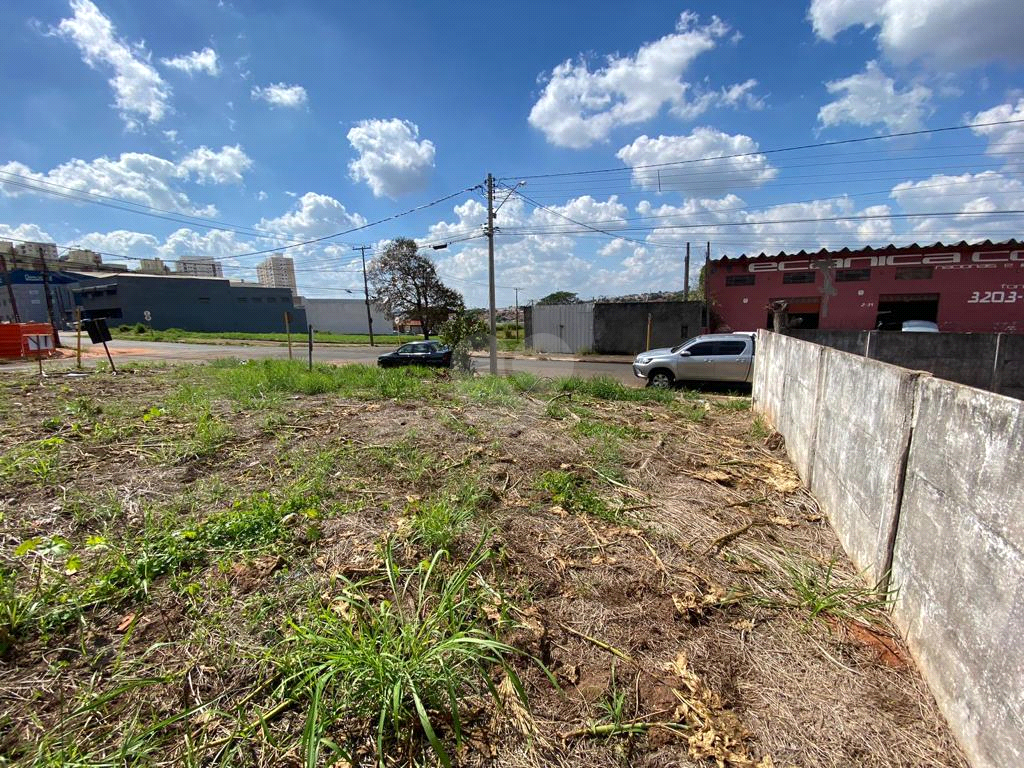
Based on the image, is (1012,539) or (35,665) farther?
(35,665)

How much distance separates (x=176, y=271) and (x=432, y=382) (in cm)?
7888

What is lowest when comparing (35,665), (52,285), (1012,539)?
(35,665)

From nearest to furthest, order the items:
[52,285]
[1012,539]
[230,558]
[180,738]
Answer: [1012,539]
[180,738]
[230,558]
[52,285]

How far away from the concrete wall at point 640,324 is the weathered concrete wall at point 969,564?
21797 mm

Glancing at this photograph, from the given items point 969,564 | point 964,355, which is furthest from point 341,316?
point 969,564

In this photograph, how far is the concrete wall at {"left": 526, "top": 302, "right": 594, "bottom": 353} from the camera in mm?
25219

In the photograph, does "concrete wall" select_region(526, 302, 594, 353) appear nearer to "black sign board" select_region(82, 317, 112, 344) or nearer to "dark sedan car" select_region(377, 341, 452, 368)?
"dark sedan car" select_region(377, 341, 452, 368)

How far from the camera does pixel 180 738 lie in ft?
5.84

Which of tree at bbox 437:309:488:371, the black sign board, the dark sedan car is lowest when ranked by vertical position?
the dark sedan car

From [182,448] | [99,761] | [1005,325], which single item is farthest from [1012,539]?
[1005,325]

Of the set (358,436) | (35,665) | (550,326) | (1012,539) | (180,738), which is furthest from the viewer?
(550,326)

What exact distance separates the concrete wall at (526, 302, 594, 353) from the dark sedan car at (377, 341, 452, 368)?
34.1ft

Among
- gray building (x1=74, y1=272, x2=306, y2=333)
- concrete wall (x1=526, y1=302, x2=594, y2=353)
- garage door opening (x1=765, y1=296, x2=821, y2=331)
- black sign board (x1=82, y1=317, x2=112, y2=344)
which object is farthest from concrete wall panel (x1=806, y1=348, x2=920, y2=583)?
gray building (x1=74, y1=272, x2=306, y2=333)

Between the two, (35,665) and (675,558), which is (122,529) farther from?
(675,558)
